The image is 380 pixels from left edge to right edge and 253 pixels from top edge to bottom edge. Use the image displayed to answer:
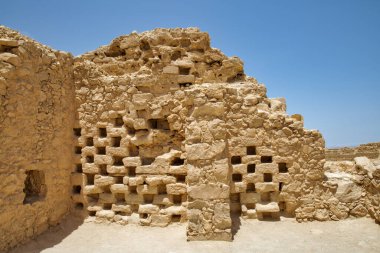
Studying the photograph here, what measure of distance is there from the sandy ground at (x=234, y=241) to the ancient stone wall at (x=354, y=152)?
29.6 ft

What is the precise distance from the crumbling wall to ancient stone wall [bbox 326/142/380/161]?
1277cm

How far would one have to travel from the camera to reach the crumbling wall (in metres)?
5.09

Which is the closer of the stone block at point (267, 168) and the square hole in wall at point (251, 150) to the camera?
the stone block at point (267, 168)

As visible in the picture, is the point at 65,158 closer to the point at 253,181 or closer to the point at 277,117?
the point at 253,181

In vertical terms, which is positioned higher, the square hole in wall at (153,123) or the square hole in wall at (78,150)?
the square hole in wall at (153,123)

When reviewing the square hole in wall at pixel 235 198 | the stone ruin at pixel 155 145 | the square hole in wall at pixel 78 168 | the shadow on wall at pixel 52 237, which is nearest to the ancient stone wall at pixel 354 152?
the stone ruin at pixel 155 145

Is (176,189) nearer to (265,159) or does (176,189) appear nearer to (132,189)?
(132,189)

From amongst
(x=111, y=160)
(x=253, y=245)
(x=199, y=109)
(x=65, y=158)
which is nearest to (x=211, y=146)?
(x=199, y=109)

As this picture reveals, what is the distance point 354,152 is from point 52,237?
46.0ft

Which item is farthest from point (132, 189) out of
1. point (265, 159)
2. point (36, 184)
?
point (265, 159)

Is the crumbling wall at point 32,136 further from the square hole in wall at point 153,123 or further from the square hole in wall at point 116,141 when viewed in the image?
the square hole in wall at point 153,123

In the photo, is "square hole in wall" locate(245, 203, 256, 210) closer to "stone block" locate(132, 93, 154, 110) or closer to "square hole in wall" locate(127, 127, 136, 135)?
"square hole in wall" locate(127, 127, 136, 135)

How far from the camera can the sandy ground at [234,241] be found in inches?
198

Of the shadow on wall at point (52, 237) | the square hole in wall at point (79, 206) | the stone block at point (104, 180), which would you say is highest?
the stone block at point (104, 180)
